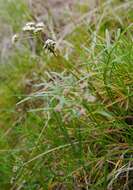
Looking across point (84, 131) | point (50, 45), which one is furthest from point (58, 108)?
point (50, 45)

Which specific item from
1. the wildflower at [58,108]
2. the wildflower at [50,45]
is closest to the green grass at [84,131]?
the wildflower at [58,108]

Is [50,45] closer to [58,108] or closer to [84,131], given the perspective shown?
[84,131]

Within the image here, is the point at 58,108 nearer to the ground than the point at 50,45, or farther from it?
nearer to the ground

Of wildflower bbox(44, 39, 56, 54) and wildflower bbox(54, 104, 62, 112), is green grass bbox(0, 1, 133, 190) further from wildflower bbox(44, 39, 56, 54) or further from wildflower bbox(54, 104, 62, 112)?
wildflower bbox(44, 39, 56, 54)

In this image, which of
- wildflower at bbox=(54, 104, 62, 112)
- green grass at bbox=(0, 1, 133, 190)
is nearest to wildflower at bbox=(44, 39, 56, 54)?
green grass at bbox=(0, 1, 133, 190)

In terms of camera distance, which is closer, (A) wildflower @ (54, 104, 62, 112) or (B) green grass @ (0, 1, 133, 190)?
(B) green grass @ (0, 1, 133, 190)

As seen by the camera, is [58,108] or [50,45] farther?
[58,108]

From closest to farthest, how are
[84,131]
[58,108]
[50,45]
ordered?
[50,45] < [84,131] < [58,108]

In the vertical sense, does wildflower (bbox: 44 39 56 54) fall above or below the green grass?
above

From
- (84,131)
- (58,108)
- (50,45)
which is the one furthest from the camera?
(58,108)

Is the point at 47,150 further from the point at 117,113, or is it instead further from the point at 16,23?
the point at 16,23

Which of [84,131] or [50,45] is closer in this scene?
[50,45]

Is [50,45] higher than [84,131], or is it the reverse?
[50,45]
